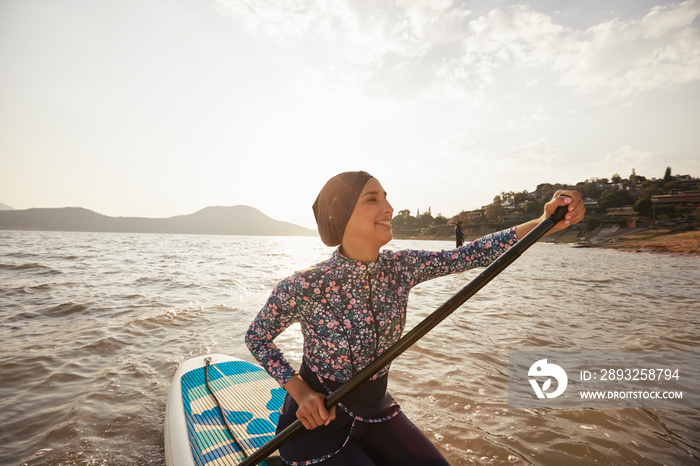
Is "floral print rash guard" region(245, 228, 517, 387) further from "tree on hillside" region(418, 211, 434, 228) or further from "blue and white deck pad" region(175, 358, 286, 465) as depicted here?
"tree on hillside" region(418, 211, 434, 228)

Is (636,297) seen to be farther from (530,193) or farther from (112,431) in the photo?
(530,193)

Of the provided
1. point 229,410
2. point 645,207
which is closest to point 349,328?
point 229,410

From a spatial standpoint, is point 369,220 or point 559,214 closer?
point 559,214

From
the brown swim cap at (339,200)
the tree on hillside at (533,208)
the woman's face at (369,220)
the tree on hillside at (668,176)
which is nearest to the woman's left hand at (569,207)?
the woman's face at (369,220)

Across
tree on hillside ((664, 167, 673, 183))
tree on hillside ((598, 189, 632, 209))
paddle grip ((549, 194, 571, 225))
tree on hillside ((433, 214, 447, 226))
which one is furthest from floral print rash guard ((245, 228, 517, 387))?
tree on hillside ((664, 167, 673, 183))

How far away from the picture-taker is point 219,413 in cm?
361

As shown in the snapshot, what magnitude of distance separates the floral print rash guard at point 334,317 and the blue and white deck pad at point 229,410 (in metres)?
A: 1.75

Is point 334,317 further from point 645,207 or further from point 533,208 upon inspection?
point 533,208

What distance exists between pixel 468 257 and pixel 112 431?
475 centimetres

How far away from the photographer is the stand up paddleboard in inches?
117

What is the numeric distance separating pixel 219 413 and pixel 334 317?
2761mm

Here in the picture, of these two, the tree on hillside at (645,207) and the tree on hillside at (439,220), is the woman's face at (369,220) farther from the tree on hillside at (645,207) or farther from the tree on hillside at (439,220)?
the tree on hillside at (439,220)

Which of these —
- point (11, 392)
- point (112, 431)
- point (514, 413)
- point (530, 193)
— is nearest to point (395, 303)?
point (514, 413)

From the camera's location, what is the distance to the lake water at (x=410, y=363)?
3451mm
